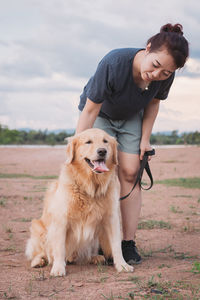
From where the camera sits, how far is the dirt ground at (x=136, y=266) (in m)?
2.97

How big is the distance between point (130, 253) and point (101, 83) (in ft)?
5.76

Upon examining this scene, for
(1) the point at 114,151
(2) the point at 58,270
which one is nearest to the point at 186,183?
(1) the point at 114,151

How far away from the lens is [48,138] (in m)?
34.3

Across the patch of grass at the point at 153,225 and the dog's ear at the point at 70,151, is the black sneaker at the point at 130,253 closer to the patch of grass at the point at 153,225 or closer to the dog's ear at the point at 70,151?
the dog's ear at the point at 70,151

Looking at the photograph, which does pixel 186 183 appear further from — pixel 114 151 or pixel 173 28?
pixel 173 28

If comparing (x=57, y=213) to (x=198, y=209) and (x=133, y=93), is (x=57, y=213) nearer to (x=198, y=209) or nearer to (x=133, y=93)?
(x=133, y=93)

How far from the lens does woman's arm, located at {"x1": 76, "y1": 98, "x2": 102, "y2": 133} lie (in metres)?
3.74

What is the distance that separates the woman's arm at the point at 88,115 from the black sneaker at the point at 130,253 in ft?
4.27

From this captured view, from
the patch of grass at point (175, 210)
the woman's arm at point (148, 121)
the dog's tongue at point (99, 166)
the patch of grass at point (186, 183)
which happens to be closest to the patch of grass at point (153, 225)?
the patch of grass at point (175, 210)

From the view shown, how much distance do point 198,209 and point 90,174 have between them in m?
4.12

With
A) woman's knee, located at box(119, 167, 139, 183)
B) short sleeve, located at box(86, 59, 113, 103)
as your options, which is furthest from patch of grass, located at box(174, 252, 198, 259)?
short sleeve, located at box(86, 59, 113, 103)

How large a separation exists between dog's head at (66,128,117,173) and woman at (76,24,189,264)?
139mm

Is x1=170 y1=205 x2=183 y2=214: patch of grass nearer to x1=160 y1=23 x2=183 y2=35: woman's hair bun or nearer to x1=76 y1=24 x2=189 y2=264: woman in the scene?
x1=76 y1=24 x2=189 y2=264: woman

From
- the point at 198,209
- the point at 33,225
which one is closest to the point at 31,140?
the point at 198,209
